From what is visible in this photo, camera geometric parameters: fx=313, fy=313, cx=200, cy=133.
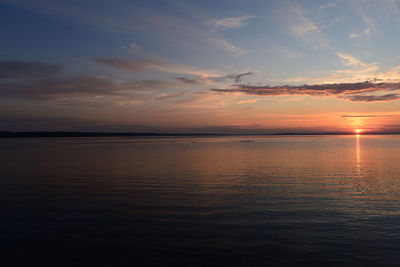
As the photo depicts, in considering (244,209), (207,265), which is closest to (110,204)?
(244,209)

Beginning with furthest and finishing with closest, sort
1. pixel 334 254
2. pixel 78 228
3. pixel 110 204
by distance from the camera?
pixel 110 204
pixel 78 228
pixel 334 254

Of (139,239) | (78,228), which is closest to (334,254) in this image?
(139,239)

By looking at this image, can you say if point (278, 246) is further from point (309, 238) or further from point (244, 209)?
point (244, 209)

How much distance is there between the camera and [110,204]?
60.0 feet

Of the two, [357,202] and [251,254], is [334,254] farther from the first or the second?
[357,202]

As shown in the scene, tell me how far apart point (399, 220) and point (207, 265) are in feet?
33.5

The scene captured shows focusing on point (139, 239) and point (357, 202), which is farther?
point (357, 202)

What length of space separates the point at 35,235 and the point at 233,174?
20915 mm

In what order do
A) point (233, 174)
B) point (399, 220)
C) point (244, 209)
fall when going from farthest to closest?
point (233, 174) < point (244, 209) < point (399, 220)

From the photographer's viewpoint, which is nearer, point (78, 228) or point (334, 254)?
point (334, 254)

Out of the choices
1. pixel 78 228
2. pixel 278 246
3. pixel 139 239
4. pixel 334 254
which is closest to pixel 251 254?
pixel 278 246

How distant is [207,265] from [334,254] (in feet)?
14.8

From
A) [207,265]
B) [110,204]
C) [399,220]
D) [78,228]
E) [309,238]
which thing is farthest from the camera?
[110,204]

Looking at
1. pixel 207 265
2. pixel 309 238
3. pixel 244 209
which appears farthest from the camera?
pixel 244 209
